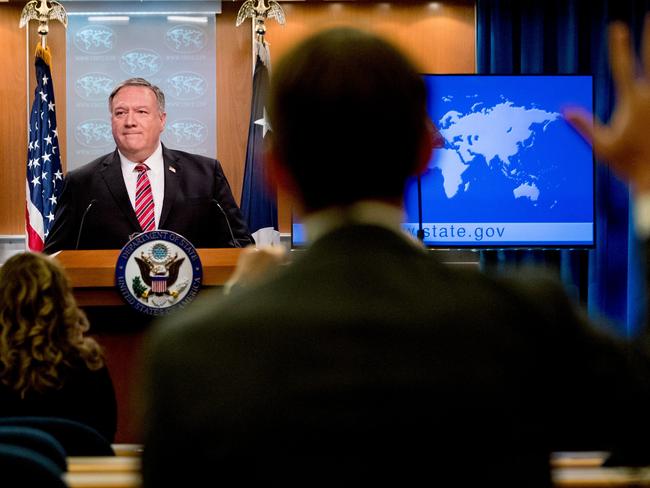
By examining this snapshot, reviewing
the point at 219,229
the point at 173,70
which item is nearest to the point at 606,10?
the point at 173,70

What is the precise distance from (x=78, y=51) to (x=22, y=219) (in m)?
1.75

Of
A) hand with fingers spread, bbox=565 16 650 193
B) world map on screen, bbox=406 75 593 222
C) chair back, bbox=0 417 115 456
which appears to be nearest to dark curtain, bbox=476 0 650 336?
world map on screen, bbox=406 75 593 222

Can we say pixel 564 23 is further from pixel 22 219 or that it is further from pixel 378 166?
pixel 378 166

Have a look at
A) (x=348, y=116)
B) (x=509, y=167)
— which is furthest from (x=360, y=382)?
(x=509, y=167)

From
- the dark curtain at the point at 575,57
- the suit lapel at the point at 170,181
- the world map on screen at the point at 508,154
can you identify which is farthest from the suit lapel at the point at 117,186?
the dark curtain at the point at 575,57

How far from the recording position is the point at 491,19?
8305mm

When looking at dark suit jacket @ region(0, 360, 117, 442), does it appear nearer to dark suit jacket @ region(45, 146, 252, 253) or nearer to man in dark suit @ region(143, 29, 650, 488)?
man in dark suit @ region(143, 29, 650, 488)

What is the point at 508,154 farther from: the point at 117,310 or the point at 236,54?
the point at 117,310

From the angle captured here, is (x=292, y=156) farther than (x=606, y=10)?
No

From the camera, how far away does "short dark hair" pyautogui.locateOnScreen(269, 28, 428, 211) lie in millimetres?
781

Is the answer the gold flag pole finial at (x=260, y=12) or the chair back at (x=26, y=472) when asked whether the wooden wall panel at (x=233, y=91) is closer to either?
the gold flag pole finial at (x=260, y=12)

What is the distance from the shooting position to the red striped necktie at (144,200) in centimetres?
577

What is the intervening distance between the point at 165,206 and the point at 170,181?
0.20m

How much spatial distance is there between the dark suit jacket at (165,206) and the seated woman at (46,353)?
2555mm
